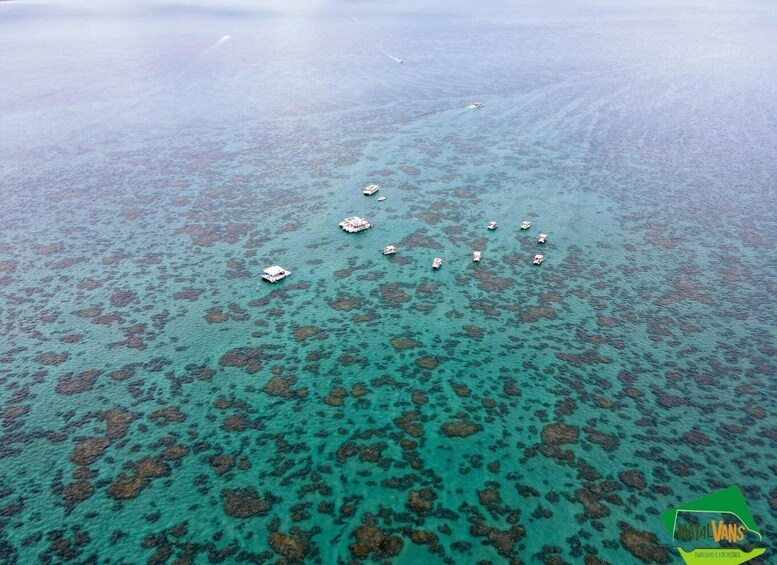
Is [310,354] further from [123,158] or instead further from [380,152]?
[123,158]

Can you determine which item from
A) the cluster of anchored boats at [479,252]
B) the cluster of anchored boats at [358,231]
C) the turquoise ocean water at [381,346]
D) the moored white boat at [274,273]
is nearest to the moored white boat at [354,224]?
the cluster of anchored boats at [358,231]

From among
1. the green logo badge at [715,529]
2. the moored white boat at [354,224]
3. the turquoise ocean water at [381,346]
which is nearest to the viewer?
the green logo badge at [715,529]

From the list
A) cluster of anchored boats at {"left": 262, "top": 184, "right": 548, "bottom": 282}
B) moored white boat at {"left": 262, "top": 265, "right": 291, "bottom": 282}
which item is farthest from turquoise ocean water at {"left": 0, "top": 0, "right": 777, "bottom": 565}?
moored white boat at {"left": 262, "top": 265, "right": 291, "bottom": 282}

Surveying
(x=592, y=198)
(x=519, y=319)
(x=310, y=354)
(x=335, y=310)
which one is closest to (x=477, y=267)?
(x=519, y=319)

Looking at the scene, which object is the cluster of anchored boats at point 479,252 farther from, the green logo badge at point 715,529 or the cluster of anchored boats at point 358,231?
the green logo badge at point 715,529

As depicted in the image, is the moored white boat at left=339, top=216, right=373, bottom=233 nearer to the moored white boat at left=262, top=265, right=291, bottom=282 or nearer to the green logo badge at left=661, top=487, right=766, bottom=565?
the moored white boat at left=262, top=265, right=291, bottom=282

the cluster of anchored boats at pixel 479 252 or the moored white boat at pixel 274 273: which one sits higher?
the cluster of anchored boats at pixel 479 252

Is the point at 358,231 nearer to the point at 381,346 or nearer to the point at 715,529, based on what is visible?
the point at 381,346
